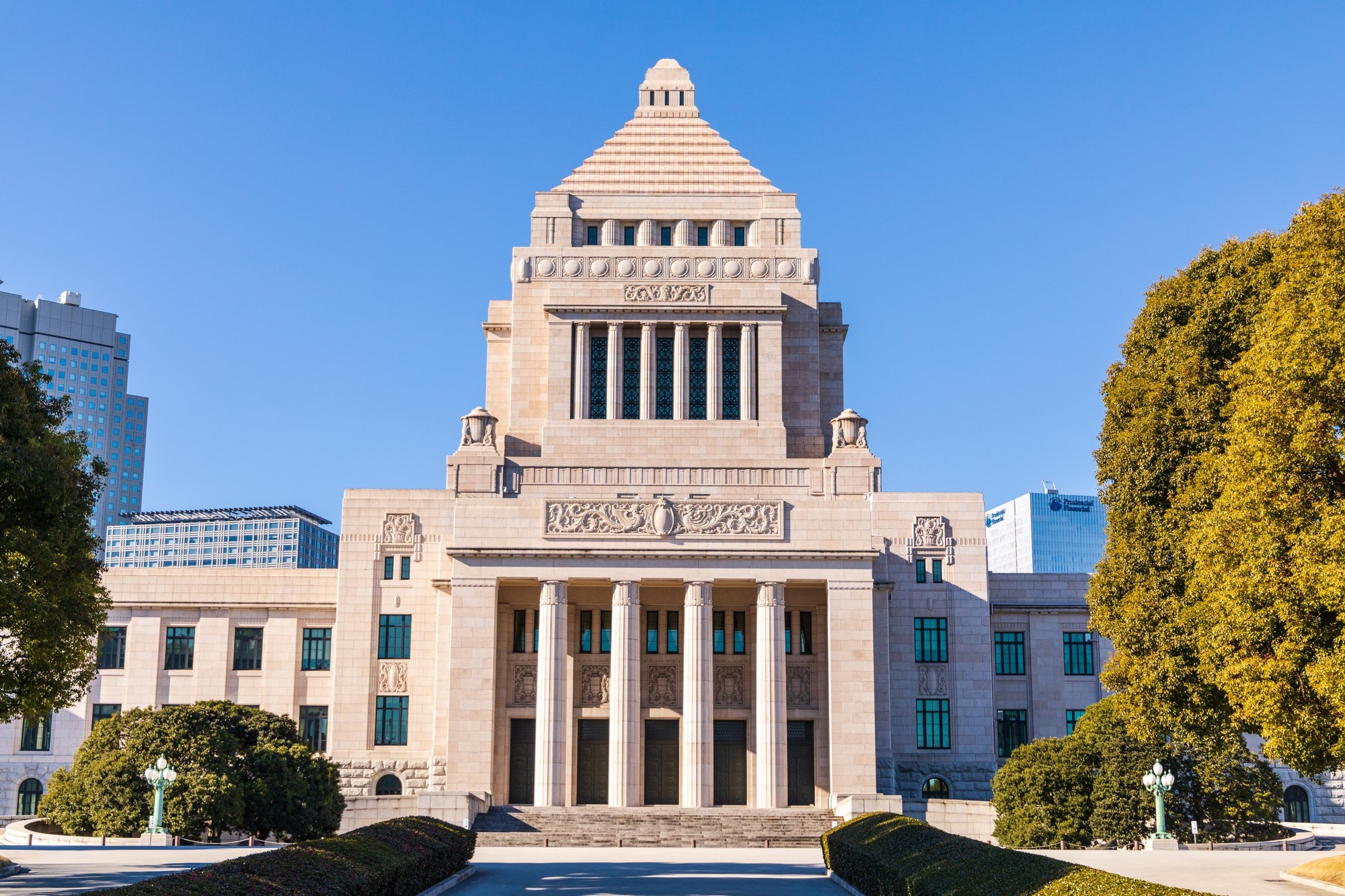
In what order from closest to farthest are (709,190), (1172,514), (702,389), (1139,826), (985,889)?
1. (985,889)
2. (1172,514)
3. (1139,826)
4. (702,389)
5. (709,190)

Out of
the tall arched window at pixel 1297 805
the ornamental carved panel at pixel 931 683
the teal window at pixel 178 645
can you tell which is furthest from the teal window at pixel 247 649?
the tall arched window at pixel 1297 805

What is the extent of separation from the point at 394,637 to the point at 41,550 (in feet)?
89.9

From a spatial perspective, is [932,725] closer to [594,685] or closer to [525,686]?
[594,685]

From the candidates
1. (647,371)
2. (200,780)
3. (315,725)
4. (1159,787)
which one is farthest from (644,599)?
(1159,787)

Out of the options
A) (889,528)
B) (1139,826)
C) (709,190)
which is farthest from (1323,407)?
(709,190)

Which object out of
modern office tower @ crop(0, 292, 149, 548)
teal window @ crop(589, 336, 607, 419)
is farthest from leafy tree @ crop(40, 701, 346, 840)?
modern office tower @ crop(0, 292, 149, 548)

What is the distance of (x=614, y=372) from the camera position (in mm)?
56344

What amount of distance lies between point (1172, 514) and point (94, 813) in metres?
30.5

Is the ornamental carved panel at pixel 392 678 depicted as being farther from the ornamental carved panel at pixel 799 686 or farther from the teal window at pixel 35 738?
the ornamental carved panel at pixel 799 686

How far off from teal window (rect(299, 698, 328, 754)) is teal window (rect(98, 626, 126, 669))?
24.4 feet

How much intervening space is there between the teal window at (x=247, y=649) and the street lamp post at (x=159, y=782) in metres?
15.1

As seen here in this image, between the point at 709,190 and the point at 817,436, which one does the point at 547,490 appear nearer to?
the point at 817,436

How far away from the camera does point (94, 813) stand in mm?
39281

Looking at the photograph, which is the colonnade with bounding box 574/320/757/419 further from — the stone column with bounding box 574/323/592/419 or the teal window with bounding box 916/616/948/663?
the teal window with bounding box 916/616/948/663
